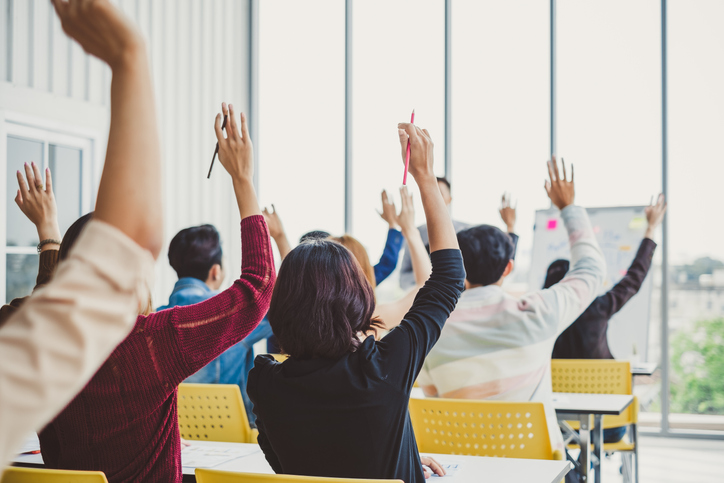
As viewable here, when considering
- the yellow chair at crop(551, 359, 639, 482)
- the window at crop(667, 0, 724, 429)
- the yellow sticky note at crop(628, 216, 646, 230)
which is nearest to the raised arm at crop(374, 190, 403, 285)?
the yellow chair at crop(551, 359, 639, 482)

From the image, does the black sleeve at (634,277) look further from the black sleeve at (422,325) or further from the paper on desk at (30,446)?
the paper on desk at (30,446)

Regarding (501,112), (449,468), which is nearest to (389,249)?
(449,468)

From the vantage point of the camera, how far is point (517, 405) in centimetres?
219

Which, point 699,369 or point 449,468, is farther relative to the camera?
point 699,369

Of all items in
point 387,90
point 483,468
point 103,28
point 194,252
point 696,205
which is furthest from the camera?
point 387,90

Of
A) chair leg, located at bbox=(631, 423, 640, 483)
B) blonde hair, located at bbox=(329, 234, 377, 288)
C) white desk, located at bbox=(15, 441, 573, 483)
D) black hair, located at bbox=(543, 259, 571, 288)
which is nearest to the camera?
white desk, located at bbox=(15, 441, 573, 483)

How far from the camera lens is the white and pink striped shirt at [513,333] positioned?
2.39m

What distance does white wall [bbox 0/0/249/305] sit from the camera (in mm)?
4285

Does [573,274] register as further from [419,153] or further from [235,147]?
[235,147]

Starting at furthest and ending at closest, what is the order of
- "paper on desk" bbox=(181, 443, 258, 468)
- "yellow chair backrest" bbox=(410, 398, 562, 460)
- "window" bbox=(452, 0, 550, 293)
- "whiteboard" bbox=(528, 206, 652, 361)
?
"window" bbox=(452, 0, 550, 293), "whiteboard" bbox=(528, 206, 652, 361), "yellow chair backrest" bbox=(410, 398, 562, 460), "paper on desk" bbox=(181, 443, 258, 468)

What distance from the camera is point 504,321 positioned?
239 cm

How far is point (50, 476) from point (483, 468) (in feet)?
3.71

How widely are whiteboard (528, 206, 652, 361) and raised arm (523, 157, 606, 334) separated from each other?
2744mm

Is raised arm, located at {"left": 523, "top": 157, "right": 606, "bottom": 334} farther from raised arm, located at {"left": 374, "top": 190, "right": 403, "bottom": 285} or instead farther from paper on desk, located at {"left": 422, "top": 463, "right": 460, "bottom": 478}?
raised arm, located at {"left": 374, "top": 190, "right": 403, "bottom": 285}
